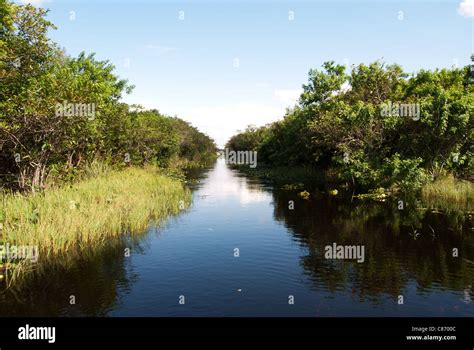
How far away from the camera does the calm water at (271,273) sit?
11.9 m

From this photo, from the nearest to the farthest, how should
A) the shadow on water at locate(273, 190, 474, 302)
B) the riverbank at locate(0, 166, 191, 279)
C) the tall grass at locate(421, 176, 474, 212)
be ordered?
the shadow on water at locate(273, 190, 474, 302), the riverbank at locate(0, 166, 191, 279), the tall grass at locate(421, 176, 474, 212)

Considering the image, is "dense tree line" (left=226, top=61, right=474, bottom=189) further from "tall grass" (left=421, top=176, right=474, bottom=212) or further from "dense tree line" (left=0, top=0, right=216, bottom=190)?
"dense tree line" (left=0, top=0, right=216, bottom=190)

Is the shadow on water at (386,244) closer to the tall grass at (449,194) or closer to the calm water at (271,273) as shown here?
the calm water at (271,273)

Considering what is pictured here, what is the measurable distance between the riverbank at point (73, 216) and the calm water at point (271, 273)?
3.81 ft

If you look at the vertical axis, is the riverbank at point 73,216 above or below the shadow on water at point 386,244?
above

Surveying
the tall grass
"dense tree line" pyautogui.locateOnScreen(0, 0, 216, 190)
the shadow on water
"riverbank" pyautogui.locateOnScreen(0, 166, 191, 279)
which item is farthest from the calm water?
"dense tree line" pyautogui.locateOnScreen(0, 0, 216, 190)

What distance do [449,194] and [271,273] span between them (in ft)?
62.5

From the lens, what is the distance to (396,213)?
25.8 metres

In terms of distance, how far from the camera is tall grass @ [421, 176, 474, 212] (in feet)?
88.0

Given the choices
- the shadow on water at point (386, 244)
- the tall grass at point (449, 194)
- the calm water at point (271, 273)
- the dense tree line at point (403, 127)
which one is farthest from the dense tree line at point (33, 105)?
the tall grass at point (449, 194)

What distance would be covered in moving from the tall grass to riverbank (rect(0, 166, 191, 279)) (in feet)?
58.1

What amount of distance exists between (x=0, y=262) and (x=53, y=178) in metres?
10.8

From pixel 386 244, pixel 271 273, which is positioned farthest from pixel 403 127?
pixel 271 273
